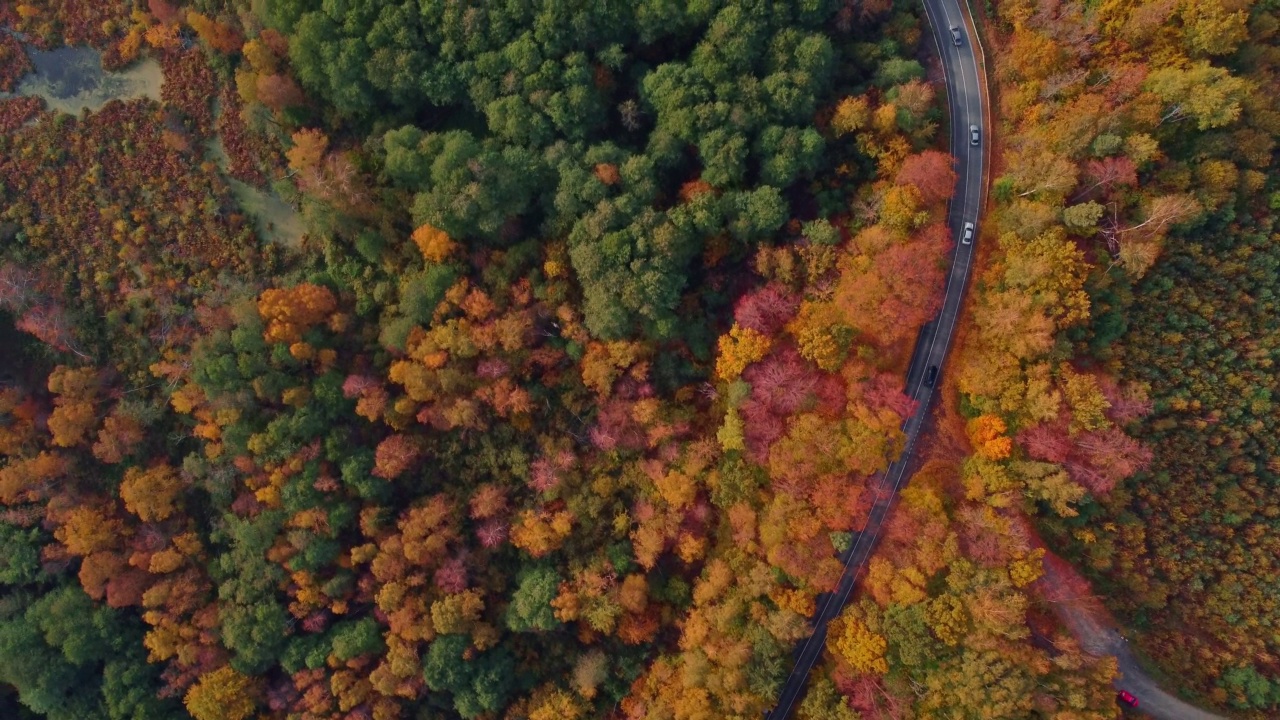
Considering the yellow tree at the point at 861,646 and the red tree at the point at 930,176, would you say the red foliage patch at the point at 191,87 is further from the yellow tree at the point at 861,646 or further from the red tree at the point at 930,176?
the yellow tree at the point at 861,646

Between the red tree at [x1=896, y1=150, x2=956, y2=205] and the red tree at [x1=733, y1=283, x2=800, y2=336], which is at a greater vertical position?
the red tree at [x1=896, y1=150, x2=956, y2=205]

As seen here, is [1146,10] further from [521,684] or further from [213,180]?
[213,180]

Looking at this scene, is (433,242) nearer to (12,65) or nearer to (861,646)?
(12,65)

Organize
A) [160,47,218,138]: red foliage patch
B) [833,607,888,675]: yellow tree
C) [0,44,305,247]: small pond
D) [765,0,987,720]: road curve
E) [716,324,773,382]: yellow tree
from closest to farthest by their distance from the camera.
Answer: [833,607,888,675]: yellow tree
[716,324,773,382]: yellow tree
[765,0,987,720]: road curve
[160,47,218,138]: red foliage patch
[0,44,305,247]: small pond

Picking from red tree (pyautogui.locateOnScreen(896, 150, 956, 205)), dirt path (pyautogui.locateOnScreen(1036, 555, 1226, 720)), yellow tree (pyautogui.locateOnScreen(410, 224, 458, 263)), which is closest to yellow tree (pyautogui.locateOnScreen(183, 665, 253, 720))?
yellow tree (pyautogui.locateOnScreen(410, 224, 458, 263))

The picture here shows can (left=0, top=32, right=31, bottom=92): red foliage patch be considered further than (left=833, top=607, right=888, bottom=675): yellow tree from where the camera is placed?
Yes

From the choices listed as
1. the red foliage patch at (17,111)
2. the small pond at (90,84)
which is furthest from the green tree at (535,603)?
the red foliage patch at (17,111)

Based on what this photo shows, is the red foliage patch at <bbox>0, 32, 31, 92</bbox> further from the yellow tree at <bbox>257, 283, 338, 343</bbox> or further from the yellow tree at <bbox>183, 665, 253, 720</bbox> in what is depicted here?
the yellow tree at <bbox>183, 665, 253, 720</bbox>
